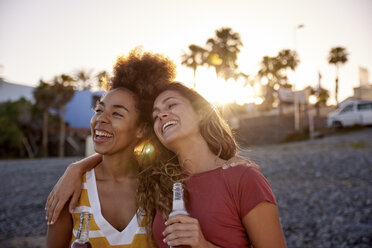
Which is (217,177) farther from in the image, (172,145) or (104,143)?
(104,143)

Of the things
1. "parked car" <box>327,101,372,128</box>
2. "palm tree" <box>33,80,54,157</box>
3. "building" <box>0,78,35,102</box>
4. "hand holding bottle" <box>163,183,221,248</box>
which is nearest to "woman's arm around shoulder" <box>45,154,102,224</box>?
"hand holding bottle" <box>163,183,221,248</box>

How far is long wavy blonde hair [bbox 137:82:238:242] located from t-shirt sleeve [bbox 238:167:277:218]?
19.1 inches

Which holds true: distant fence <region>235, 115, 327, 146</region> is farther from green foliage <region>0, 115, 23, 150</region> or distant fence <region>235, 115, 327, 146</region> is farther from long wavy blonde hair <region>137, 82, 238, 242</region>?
long wavy blonde hair <region>137, 82, 238, 242</region>

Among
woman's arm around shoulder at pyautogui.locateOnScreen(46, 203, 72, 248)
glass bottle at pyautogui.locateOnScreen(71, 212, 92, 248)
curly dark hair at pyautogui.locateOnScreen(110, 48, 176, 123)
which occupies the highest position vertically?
curly dark hair at pyautogui.locateOnScreen(110, 48, 176, 123)

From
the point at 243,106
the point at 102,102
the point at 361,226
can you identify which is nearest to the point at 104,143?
the point at 102,102

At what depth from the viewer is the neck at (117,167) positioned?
3.03 meters

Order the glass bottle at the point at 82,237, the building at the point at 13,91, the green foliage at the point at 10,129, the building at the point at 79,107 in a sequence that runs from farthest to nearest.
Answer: the building at the point at 13,91
the building at the point at 79,107
the green foliage at the point at 10,129
the glass bottle at the point at 82,237

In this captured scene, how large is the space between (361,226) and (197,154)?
4962 millimetres

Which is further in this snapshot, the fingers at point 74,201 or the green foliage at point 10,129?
the green foliage at point 10,129

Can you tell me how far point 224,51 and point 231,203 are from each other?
2729 centimetres

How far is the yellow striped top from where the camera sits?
2.59 m

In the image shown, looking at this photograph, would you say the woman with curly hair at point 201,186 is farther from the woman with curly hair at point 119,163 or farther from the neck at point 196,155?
the woman with curly hair at point 119,163

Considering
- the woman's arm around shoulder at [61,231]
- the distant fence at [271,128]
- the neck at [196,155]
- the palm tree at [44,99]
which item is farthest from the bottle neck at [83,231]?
the palm tree at [44,99]

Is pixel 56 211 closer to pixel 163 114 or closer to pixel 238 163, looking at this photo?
pixel 163 114
